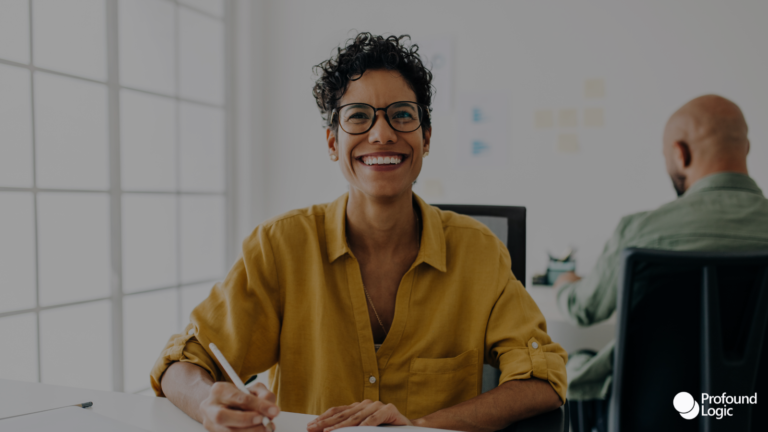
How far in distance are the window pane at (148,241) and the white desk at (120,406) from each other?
1.58m

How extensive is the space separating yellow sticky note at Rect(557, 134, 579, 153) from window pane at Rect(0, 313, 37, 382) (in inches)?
96.3

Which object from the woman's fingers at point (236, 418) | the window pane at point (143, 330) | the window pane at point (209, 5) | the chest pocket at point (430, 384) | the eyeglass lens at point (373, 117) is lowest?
the window pane at point (143, 330)

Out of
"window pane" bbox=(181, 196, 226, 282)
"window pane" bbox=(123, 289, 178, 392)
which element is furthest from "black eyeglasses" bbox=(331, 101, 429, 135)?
"window pane" bbox=(181, 196, 226, 282)

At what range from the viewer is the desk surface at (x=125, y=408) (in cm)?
73

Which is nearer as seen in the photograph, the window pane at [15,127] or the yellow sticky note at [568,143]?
the window pane at [15,127]

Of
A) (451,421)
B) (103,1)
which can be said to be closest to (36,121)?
(103,1)

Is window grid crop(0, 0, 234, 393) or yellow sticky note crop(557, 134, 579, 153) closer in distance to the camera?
window grid crop(0, 0, 234, 393)

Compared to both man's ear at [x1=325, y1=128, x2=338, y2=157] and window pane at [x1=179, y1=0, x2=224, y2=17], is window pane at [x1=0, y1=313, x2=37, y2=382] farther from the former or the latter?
window pane at [x1=179, y1=0, x2=224, y2=17]

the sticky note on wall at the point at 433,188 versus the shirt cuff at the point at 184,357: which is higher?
the sticky note on wall at the point at 433,188

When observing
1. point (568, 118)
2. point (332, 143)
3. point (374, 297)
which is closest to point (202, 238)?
point (332, 143)

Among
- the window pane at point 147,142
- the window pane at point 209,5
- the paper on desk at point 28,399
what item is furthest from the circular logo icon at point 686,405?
the window pane at point 209,5

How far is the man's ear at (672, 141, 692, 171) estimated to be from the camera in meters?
1.59

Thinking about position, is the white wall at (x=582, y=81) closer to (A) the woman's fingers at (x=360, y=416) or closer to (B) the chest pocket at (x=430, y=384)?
(B) the chest pocket at (x=430, y=384)

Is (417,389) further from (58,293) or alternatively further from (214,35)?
(214,35)
